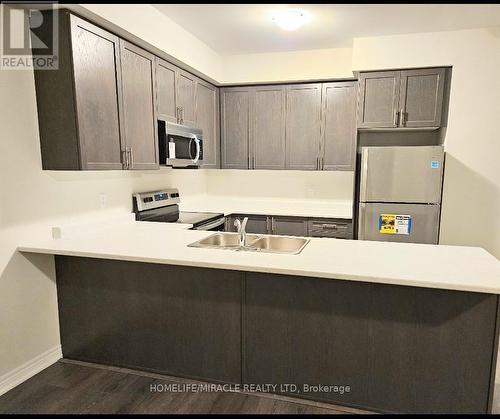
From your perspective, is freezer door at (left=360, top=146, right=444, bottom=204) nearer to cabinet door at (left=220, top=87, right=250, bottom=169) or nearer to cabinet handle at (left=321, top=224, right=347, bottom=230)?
cabinet handle at (left=321, top=224, right=347, bottom=230)

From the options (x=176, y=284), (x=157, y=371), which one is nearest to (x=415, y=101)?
(x=176, y=284)

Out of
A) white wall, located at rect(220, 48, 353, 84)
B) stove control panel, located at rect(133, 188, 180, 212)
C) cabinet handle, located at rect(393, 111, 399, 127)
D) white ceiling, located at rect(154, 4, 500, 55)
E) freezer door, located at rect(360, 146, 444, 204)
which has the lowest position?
stove control panel, located at rect(133, 188, 180, 212)

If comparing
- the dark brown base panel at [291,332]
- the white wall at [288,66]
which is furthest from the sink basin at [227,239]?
the white wall at [288,66]

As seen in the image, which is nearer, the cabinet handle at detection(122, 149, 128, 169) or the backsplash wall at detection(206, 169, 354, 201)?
the cabinet handle at detection(122, 149, 128, 169)

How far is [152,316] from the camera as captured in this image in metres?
2.23

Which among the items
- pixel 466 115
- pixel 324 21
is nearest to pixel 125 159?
pixel 324 21

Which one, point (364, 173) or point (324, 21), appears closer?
point (324, 21)

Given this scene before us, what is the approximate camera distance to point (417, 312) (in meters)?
1.79

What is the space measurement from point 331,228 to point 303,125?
1.20 metres

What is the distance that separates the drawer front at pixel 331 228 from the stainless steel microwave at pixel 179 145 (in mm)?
1382

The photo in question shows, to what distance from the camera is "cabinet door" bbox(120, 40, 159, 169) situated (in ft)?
8.43

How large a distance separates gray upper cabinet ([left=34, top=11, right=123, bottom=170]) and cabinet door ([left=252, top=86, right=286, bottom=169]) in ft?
6.52

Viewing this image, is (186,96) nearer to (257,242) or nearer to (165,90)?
(165,90)

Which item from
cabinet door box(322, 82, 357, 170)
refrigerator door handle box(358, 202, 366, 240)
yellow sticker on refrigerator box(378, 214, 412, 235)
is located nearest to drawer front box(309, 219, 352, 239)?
refrigerator door handle box(358, 202, 366, 240)
